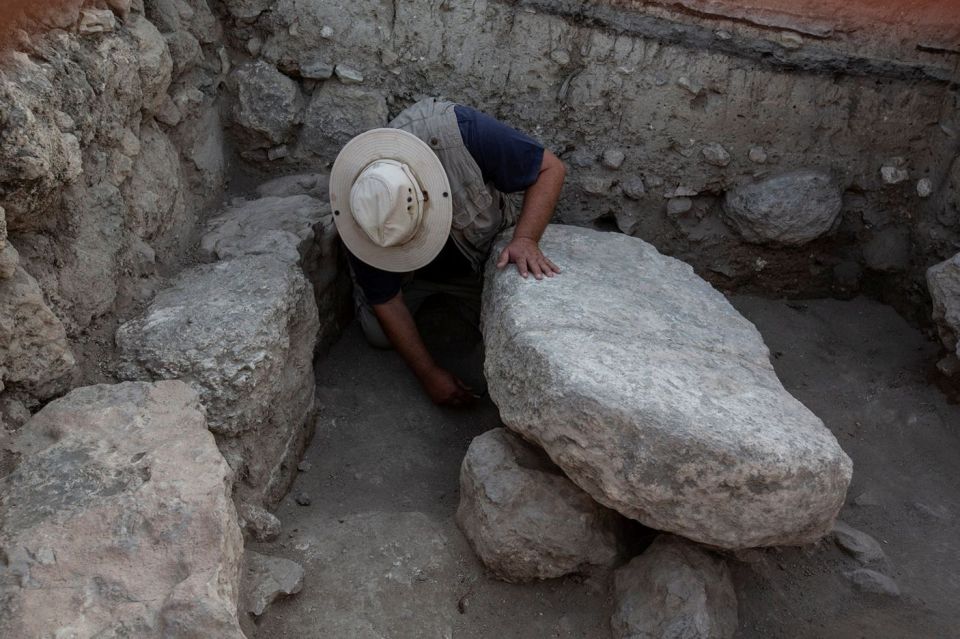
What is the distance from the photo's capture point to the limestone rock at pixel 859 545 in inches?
96.7

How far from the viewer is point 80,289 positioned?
2.26m

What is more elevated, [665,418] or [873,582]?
[665,418]

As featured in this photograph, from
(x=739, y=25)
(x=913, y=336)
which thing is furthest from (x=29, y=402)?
(x=913, y=336)

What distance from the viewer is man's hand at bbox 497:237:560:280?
2.65m

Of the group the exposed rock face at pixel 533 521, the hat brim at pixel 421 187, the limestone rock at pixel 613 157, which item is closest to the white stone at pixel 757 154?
the limestone rock at pixel 613 157

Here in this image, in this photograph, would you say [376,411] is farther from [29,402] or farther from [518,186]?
[29,402]

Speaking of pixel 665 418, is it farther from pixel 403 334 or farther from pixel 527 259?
pixel 403 334

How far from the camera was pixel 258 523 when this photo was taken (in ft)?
7.65

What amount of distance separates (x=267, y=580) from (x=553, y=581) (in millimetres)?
782

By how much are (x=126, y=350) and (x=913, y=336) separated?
2795 mm

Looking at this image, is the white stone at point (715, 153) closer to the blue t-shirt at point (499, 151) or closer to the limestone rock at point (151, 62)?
the blue t-shirt at point (499, 151)

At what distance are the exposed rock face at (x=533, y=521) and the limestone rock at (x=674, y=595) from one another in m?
0.11

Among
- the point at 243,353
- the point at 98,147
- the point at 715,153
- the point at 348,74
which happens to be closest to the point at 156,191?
the point at 98,147

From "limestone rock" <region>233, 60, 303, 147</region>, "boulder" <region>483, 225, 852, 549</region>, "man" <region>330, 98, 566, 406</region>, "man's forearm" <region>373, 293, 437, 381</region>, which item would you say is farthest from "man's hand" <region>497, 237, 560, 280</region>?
"limestone rock" <region>233, 60, 303, 147</region>
